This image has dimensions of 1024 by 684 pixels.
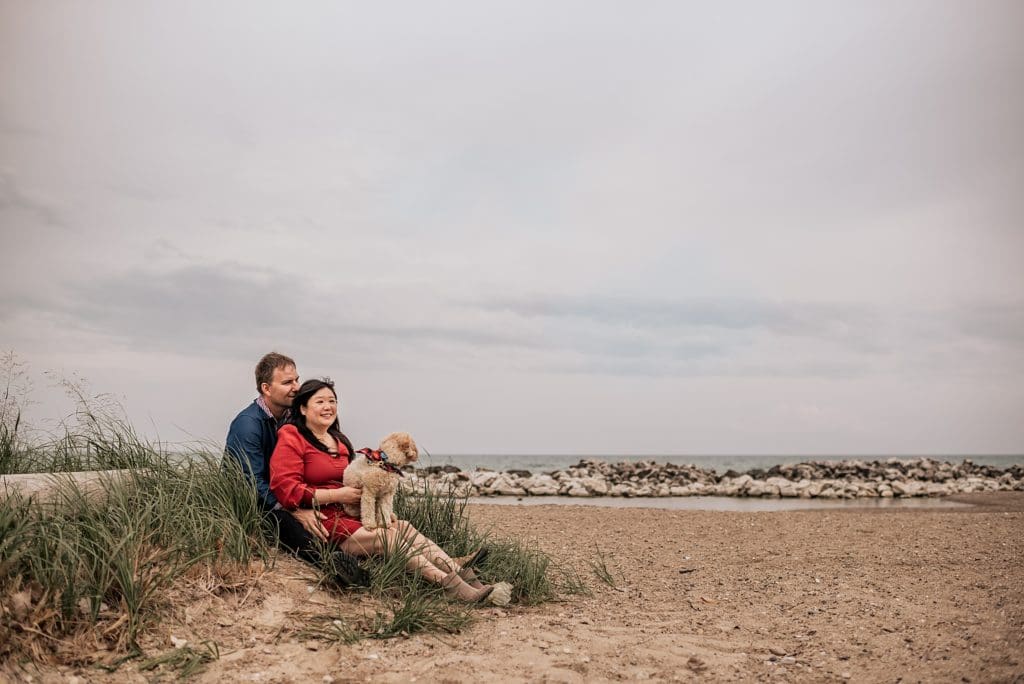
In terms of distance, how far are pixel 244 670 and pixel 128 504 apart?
1.74m

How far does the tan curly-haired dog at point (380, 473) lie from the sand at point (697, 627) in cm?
65

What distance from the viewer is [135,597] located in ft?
15.2

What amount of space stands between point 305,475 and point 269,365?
3.12 ft

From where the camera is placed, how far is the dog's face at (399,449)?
5469mm

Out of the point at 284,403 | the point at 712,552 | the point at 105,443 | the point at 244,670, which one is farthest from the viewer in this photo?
the point at 712,552

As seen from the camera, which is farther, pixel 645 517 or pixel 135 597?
pixel 645 517

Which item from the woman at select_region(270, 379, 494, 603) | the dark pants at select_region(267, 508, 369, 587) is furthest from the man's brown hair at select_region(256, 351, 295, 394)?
the dark pants at select_region(267, 508, 369, 587)

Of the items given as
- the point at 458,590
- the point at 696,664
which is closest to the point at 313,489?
the point at 458,590

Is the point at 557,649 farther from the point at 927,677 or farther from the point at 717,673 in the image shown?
the point at 927,677

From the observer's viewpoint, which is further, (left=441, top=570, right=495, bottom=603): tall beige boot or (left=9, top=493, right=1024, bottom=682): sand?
(left=441, top=570, right=495, bottom=603): tall beige boot

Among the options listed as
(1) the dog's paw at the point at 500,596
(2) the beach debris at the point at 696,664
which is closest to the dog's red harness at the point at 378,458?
(1) the dog's paw at the point at 500,596

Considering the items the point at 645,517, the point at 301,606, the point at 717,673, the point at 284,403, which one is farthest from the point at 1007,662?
the point at 645,517

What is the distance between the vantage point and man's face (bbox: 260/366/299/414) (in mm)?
5871

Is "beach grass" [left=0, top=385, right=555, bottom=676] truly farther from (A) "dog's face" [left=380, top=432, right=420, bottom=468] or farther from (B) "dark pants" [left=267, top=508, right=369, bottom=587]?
(A) "dog's face" [left=380, top=432, right=420, bottom=468]
